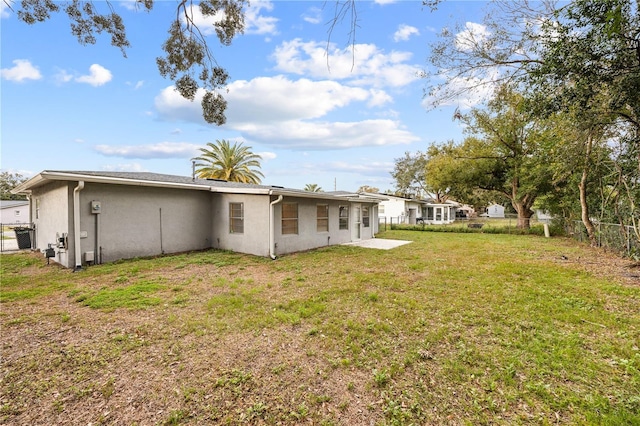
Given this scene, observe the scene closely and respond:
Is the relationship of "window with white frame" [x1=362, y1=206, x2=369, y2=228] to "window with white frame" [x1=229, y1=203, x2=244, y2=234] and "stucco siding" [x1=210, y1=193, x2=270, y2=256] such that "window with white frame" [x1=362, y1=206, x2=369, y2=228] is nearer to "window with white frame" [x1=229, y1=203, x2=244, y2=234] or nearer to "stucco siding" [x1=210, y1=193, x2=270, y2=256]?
"stucco siding" [x1=210, y1=193, x2=270, y2=256]

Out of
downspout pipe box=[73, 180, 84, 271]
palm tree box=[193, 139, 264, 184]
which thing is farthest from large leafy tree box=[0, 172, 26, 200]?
downspout pipe box=[73, 180, 84, 271]

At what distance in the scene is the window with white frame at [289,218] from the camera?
32.8 ft

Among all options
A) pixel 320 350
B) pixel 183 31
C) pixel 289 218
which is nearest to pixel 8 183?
pixel 289 218

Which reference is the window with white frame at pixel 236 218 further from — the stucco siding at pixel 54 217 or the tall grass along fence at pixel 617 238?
the tall grass along fence at pixel 617 238

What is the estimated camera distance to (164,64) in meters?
4.80

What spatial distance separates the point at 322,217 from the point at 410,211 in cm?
1822

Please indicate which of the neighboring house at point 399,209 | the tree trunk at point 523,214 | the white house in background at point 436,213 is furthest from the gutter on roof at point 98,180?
the white house in background at point 436,213

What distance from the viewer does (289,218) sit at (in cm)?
1022

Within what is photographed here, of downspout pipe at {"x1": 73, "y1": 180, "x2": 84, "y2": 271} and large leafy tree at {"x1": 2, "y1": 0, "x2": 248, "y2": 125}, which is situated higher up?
large leafy tree at {"x1": 2, "y1": 0, "x2": 248, "y2": 125}

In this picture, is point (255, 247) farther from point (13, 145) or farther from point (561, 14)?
point (561, 14)

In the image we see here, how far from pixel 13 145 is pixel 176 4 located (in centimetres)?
772

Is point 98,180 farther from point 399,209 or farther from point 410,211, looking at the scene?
point 410,211

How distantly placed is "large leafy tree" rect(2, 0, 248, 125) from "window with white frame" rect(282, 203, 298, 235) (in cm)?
513

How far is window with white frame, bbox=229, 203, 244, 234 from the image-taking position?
10039 millimetres
